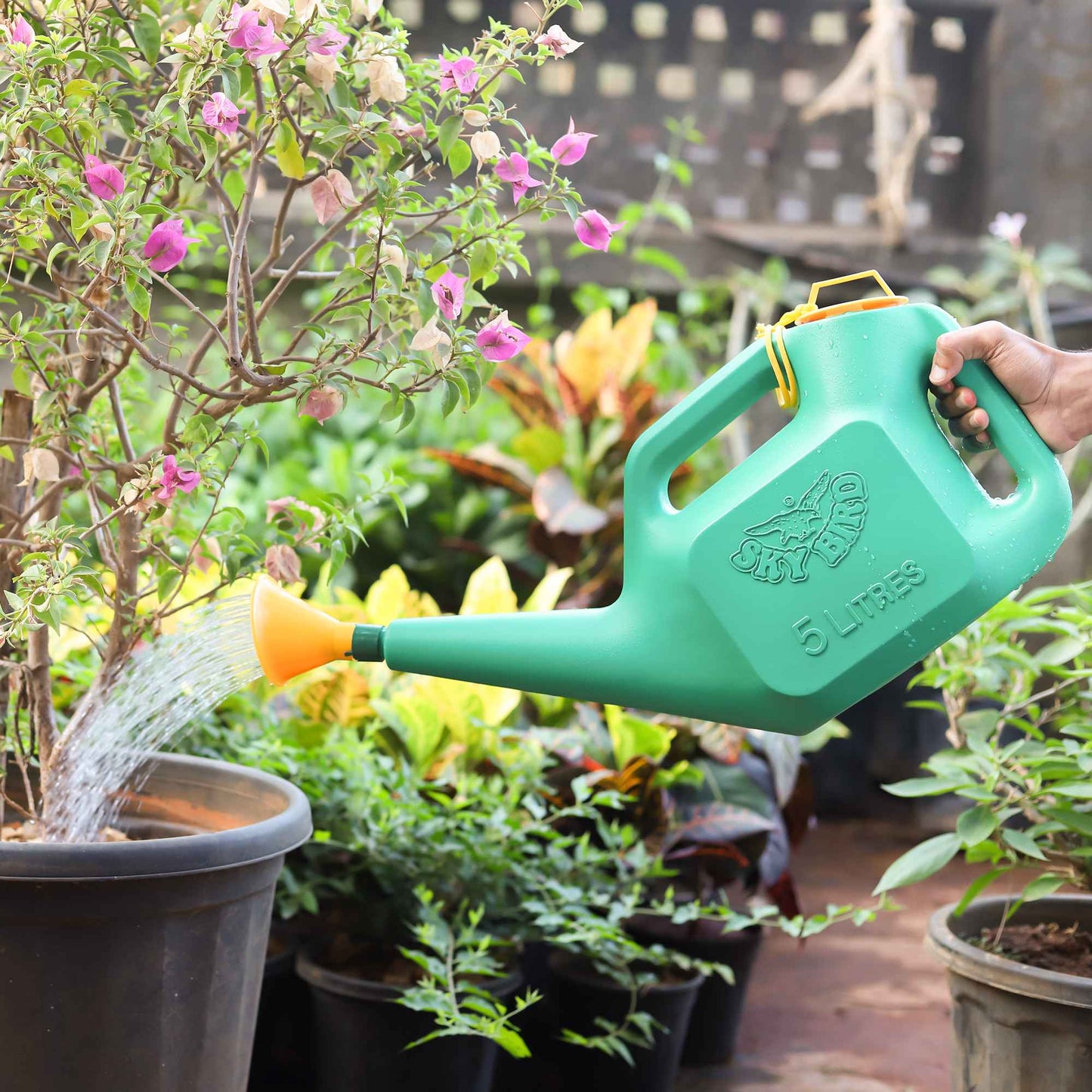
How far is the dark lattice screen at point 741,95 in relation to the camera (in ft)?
11.4

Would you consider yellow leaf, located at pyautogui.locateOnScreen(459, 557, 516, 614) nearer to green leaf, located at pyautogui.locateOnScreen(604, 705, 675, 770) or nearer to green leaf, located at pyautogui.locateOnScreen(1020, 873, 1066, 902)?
green leaf, located at pyautogui.locateOnScreen(604, 705, 675, 770)

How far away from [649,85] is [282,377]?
282 cm

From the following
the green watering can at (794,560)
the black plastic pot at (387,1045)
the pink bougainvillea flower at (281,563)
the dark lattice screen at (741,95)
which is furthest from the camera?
the dark lattice screen at (741,95)

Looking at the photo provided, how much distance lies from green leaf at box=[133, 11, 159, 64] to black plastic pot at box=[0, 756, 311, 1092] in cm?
61

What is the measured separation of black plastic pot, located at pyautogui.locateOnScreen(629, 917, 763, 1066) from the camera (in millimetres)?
1810

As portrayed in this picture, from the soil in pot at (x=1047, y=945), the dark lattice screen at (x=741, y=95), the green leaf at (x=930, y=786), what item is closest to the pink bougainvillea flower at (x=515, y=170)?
the green leaf at (x=930, y=786)

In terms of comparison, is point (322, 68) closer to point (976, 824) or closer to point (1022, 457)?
point (1022, 457)

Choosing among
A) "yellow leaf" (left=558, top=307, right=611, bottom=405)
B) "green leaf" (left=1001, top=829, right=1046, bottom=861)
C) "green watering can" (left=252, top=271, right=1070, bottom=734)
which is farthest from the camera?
"yellow leaf" (left=558, top=307, right=611, bottom=405)

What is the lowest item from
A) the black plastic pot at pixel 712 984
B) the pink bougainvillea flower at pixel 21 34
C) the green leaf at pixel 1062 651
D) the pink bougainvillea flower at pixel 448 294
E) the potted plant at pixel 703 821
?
the black plastic pot at pixel 712 984

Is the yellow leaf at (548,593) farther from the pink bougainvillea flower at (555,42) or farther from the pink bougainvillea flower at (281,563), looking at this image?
the pink bougainvillea flower at (555,42)

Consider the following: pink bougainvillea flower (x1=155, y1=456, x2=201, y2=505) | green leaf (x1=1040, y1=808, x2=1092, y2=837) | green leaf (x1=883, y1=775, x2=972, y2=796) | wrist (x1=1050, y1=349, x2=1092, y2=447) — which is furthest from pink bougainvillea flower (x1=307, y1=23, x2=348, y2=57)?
green leaf (x1=1040, y1=808, x2=1092, y2=837)

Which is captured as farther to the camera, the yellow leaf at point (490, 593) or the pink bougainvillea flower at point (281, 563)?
the yellow leaf at point (490, 593)

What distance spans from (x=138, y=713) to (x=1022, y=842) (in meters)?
0.92

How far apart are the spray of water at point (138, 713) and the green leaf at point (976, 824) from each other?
29.4 inches
